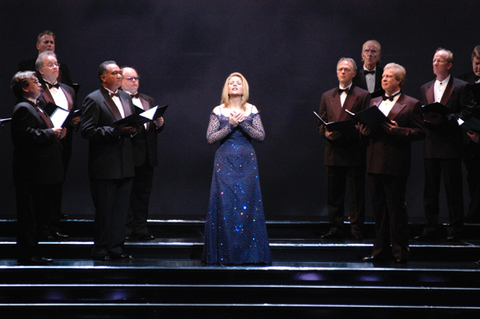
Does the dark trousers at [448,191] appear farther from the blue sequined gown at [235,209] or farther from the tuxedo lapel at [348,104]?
the blue sequined gown at [235,209]

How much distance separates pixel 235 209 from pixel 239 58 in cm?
293

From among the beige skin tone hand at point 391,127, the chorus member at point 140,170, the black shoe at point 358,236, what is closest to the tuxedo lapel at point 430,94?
the beige skin tone hand at point 391,127

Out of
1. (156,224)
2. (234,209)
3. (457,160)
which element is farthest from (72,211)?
(457,160)

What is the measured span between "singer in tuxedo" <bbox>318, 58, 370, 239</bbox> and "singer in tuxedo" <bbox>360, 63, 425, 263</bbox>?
668mm

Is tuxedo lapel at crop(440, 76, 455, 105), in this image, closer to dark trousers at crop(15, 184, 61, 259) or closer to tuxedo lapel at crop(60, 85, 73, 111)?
tuxedo lapel at crop(60, 85, 73, 111)

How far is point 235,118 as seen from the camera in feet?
13.5

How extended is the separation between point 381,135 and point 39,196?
269cm

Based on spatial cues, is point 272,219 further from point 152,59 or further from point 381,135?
point 152,59

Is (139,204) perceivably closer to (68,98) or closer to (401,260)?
(68,98)

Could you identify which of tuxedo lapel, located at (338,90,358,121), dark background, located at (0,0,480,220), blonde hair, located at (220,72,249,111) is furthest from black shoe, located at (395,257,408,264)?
dark background, located at (0,0,480,220)

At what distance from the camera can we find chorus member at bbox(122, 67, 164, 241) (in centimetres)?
496

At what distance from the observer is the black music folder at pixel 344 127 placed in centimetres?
467

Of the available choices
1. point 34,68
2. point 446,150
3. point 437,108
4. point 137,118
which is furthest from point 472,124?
point 34,68

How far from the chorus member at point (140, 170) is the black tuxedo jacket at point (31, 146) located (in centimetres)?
97
